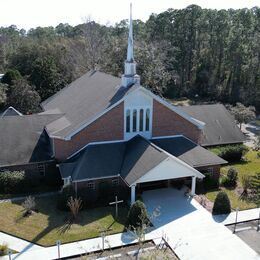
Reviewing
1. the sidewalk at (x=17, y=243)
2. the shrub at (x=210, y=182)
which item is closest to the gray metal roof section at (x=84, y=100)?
the sidewalk at (x=17, y=243)

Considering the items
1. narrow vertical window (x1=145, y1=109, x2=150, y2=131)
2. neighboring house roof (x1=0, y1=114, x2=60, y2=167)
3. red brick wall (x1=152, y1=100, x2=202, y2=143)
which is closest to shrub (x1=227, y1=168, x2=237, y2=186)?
red brick wall (x1=152, y1=100, x2=202, y2=143)

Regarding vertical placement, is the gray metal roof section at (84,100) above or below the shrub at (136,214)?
above

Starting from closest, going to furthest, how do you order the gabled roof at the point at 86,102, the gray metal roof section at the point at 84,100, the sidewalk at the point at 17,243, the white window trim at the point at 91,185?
the sidewalk at the point at 17,243 < the white window trim at the point at 91,185 < the gabled roof at the point at 86,102 < the gray metal roof section at the point at 84,100

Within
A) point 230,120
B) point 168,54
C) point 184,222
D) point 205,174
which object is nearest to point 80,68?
point 168,54

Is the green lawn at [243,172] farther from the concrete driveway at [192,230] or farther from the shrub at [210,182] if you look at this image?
the concrete driveway at [192,230]

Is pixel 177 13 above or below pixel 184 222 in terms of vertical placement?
above

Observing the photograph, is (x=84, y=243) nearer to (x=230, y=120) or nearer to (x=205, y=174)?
(x=205, y=174)

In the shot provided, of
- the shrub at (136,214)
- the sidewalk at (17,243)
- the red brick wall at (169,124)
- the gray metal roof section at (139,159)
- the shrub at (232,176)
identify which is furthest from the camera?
the red brick wall at (169,124)
